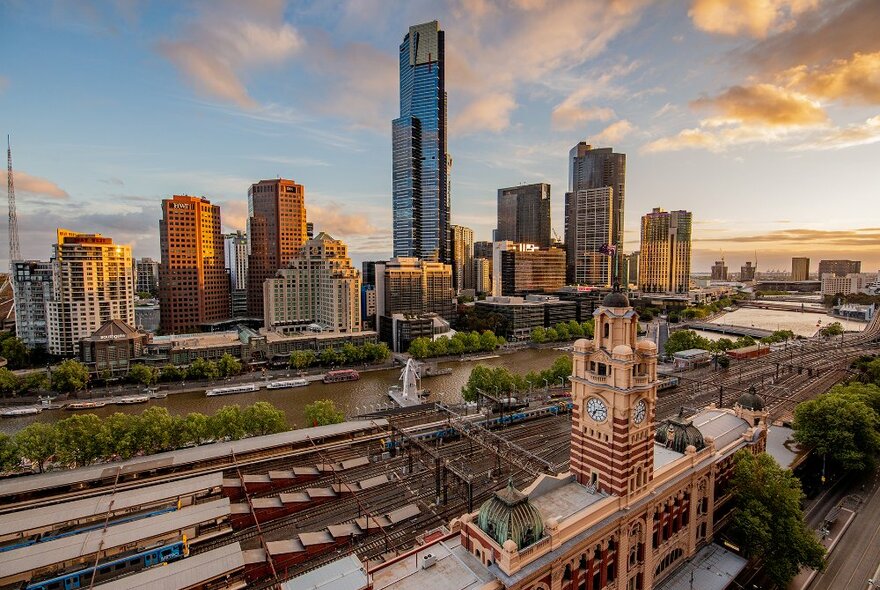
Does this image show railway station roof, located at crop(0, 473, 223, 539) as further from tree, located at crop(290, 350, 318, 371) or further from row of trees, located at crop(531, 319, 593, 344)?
row of trees, located at crop(531, 319, 593, 344)

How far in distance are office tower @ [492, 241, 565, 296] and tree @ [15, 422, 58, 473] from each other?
154283mm

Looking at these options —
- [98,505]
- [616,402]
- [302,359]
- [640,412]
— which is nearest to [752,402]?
[640,412]

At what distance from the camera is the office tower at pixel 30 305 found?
103 meters

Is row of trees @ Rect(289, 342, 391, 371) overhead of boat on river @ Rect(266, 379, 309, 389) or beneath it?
overhead

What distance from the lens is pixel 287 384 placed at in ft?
290

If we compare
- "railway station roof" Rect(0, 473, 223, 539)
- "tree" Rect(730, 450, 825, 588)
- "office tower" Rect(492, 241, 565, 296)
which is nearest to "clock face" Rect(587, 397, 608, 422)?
"tree" Rect(730, 450, 825, 588)

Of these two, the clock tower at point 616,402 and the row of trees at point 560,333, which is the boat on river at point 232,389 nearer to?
the clock tower at point 616,402

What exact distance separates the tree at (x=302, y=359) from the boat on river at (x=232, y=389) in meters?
13.2

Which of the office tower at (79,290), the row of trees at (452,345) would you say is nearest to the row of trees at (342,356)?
the row of trees at (452,345)

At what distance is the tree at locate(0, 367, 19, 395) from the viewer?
78.8 meters

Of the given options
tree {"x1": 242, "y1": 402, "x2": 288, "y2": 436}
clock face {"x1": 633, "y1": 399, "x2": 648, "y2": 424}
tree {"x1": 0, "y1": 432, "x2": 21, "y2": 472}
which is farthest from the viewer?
tree {"x1": 242, "y1": 402, "x2": 288, "y2": 436}

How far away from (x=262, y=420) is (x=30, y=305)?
8932cm

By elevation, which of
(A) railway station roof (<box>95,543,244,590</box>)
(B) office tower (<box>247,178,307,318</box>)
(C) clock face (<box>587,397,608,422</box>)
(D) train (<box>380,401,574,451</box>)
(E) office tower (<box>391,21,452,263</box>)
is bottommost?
(D) train (<box>380,401,574,451</box>)

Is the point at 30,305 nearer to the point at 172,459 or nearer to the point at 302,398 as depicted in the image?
the point at 302,398
